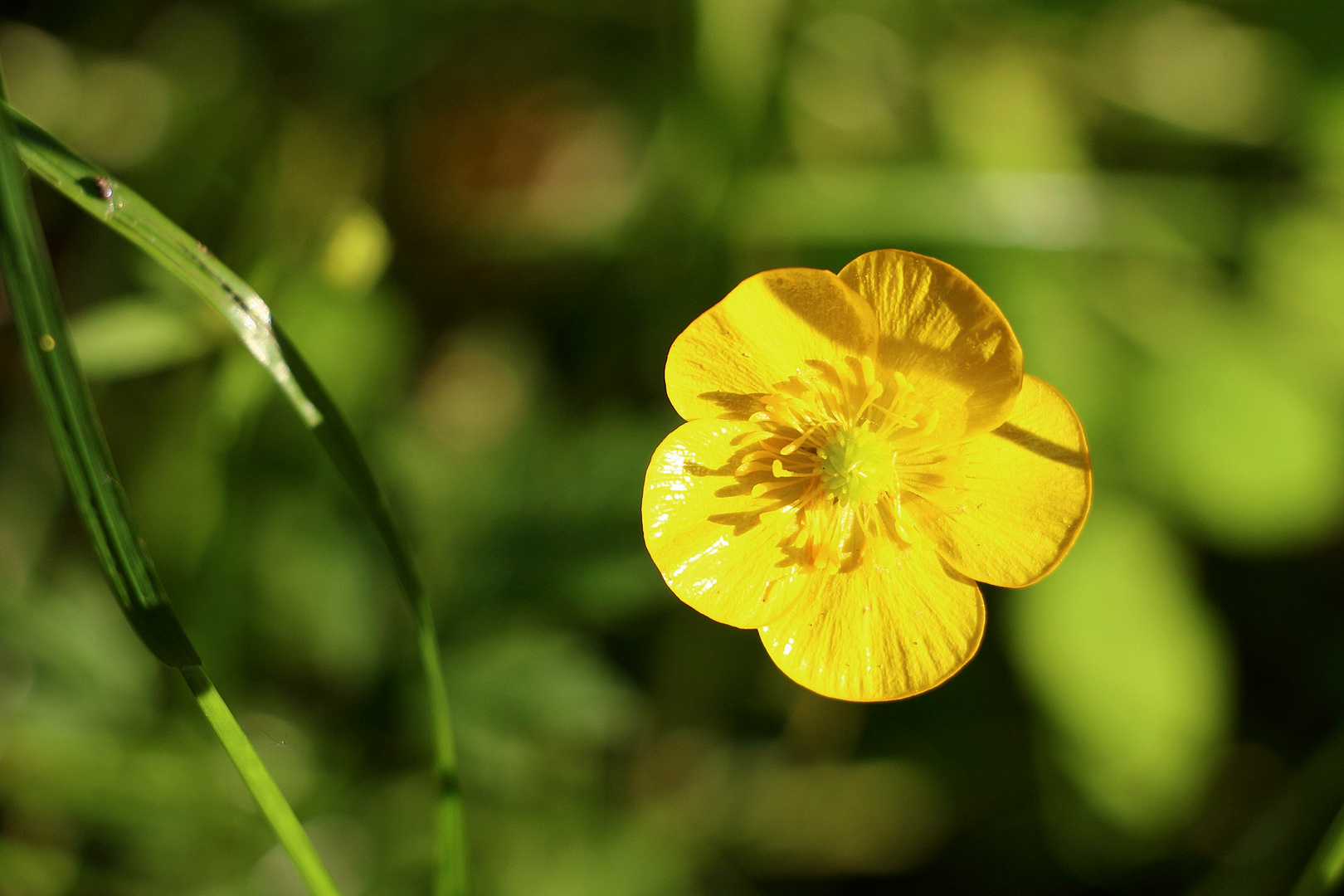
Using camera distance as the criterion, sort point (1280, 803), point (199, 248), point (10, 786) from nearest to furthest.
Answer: point (199, 248)
point (10, 786)
point (1280, 803)

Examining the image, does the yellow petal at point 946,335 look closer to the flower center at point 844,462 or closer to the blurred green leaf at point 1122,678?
the flower center at point 844,462

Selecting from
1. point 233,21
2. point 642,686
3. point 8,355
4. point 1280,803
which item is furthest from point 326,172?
point 1280,803

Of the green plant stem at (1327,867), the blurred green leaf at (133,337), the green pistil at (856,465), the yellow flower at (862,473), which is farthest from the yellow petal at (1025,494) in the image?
the blurred green leaf at (133,337)

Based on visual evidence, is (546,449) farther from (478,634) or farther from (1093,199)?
(1093,199)

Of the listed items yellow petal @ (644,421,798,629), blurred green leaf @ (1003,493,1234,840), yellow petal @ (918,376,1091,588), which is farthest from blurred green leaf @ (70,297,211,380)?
blurred green leaf @ (1003,493,1234,840)

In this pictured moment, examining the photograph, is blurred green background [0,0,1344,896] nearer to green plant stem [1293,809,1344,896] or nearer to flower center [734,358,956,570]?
flower center [734,358,956,570]

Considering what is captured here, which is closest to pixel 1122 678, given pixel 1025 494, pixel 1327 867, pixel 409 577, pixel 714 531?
pixel 1327 867

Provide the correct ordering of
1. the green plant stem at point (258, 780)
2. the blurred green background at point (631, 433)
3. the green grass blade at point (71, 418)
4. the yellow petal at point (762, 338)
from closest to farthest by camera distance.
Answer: the green grass blade at point (71, 418) → the green plant stem at point (258, 780) → the yellow petal at point (762, 338) → the blurred green background at point (631, 433)
